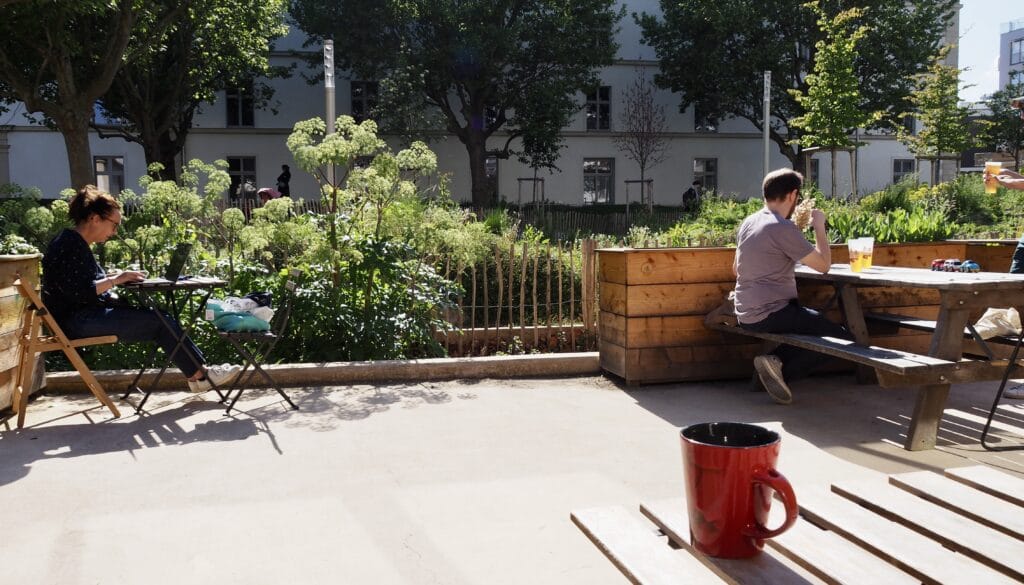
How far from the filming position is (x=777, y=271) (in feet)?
20.2

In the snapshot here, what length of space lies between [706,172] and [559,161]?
768cm

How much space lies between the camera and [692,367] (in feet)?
23.1

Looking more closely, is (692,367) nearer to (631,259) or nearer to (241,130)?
(631,259)

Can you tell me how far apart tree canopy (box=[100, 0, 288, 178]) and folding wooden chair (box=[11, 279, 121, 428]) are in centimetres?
2023

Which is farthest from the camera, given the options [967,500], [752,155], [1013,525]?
[752,155]

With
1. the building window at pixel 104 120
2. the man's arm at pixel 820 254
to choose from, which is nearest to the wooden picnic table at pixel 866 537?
the man's arm at pixel 820 254

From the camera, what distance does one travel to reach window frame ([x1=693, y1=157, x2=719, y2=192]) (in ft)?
136

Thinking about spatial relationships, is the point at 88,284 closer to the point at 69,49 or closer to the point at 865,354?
the point at 865,354

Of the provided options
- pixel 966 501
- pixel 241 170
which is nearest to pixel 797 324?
pixel 966 501

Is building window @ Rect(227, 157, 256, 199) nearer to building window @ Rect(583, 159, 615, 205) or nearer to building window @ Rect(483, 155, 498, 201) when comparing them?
building window @ Rect(483, 155, 498, 201)

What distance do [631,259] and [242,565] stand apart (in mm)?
4154

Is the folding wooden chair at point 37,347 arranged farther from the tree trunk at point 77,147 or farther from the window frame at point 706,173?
the window frame at point 706,173

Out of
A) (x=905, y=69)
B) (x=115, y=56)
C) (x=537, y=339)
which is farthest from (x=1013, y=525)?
(x=905, y=69)

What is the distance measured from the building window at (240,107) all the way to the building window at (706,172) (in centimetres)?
2089
